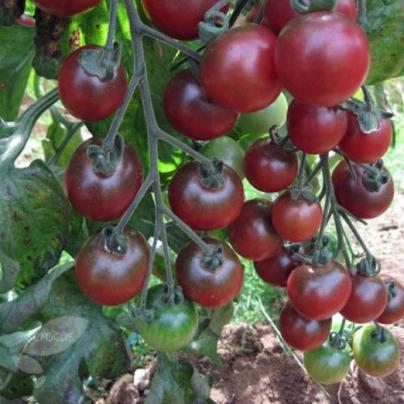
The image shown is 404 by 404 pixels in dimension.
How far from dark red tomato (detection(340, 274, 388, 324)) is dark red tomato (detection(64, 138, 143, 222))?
0.40 m

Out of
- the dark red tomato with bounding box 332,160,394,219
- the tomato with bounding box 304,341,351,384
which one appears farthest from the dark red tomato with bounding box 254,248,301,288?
the tomato with bounding box 304,341,351,384

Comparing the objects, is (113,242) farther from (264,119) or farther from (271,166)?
(264,119)

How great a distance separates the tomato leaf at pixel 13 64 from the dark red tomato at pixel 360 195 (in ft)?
1.88

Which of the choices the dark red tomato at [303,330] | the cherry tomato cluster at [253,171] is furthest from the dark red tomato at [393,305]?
the dark red tomato at [303,330]

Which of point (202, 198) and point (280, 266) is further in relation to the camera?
point (280, 266)

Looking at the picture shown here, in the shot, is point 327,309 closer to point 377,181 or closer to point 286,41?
point 377,181

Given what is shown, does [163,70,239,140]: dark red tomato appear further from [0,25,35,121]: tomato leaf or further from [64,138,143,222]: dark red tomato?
[0,25,35,121]: tomato leaf

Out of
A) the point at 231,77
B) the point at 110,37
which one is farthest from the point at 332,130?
the point at 110,37

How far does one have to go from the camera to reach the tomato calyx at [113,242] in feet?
2.35

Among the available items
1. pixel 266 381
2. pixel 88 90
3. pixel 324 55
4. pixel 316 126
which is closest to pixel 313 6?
pixel 324 55

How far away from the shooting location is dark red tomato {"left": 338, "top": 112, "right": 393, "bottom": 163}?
0.73 meters

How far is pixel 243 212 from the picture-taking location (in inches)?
35.3

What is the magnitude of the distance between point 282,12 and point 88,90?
0.22 m

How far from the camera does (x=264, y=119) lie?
3.24 feet
